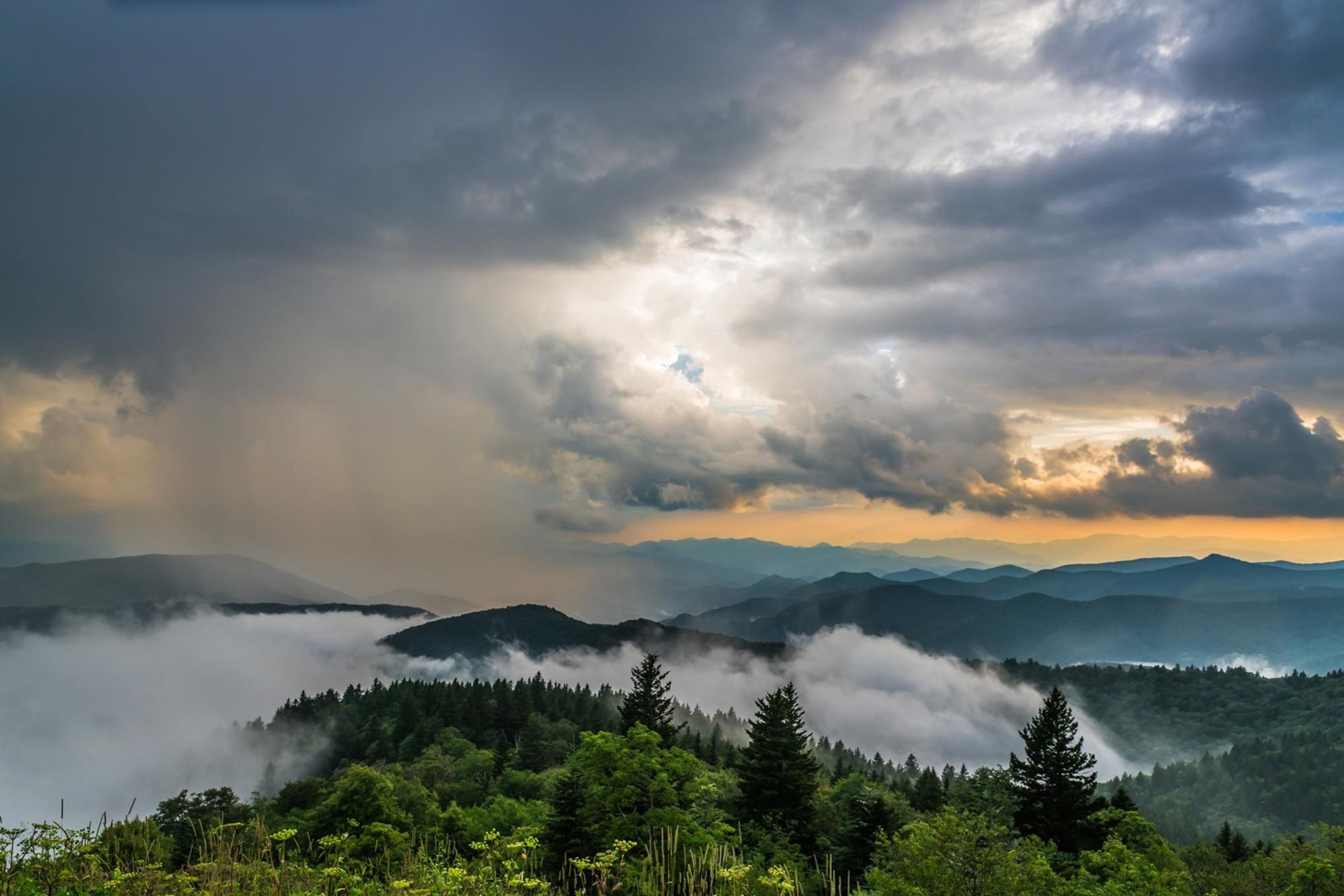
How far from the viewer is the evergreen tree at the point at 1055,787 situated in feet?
161

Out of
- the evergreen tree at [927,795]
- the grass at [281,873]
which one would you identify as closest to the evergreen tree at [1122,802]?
the evergreen tree at [927,795]

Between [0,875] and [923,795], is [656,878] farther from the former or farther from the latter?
[923,795]

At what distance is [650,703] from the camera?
69.8m

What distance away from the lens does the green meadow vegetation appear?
12.7 metres

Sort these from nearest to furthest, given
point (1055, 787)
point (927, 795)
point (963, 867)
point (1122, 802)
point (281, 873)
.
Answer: point (281, 873) < point (963, 867) < point (1055, 787) < point (1122, 802) < point (927, 795)

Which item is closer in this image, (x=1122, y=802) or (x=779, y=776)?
(x=779, y=776)

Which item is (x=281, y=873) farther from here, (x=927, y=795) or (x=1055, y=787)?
(x=927, y=795)

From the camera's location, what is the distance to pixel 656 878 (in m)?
16.9

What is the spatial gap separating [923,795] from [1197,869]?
35.0 metres

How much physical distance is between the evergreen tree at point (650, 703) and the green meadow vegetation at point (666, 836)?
0.88ft

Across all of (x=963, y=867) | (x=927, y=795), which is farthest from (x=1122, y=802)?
(x=927, y=795)

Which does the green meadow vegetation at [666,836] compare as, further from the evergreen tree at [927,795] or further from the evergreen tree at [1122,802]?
the evergreen tree at [927,795]

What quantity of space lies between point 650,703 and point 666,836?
44.6 meters

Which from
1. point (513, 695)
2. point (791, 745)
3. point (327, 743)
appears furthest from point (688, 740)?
point (327, 743)
